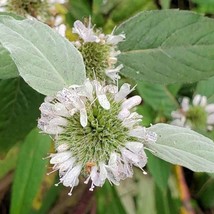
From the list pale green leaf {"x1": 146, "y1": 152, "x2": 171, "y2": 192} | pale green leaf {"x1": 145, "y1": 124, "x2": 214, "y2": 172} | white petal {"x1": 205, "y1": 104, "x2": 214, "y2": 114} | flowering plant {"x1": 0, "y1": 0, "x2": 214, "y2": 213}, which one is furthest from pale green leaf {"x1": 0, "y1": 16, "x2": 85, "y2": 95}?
white petal {"x1": 205, "y1": 104, "x2": 214, "y2": 114}

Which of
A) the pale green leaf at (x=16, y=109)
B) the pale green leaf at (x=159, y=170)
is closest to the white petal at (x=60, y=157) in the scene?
the pale green leaf at (x=16, y=109)

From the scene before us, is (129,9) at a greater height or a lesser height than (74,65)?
lesser

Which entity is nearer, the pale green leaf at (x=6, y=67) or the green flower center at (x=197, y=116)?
the pale green leaf at (x=6, y=67)

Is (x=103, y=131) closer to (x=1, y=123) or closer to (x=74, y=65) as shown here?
(x=74, y=65)

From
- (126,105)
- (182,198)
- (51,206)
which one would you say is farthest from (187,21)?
(51,206)

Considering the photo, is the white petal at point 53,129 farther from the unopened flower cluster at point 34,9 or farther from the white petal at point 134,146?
the unopened flower cluster at point 34,9

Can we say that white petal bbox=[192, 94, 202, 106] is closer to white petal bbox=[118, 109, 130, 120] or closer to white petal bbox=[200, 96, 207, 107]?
white petal bbox=[200, 96, 207, 107]
